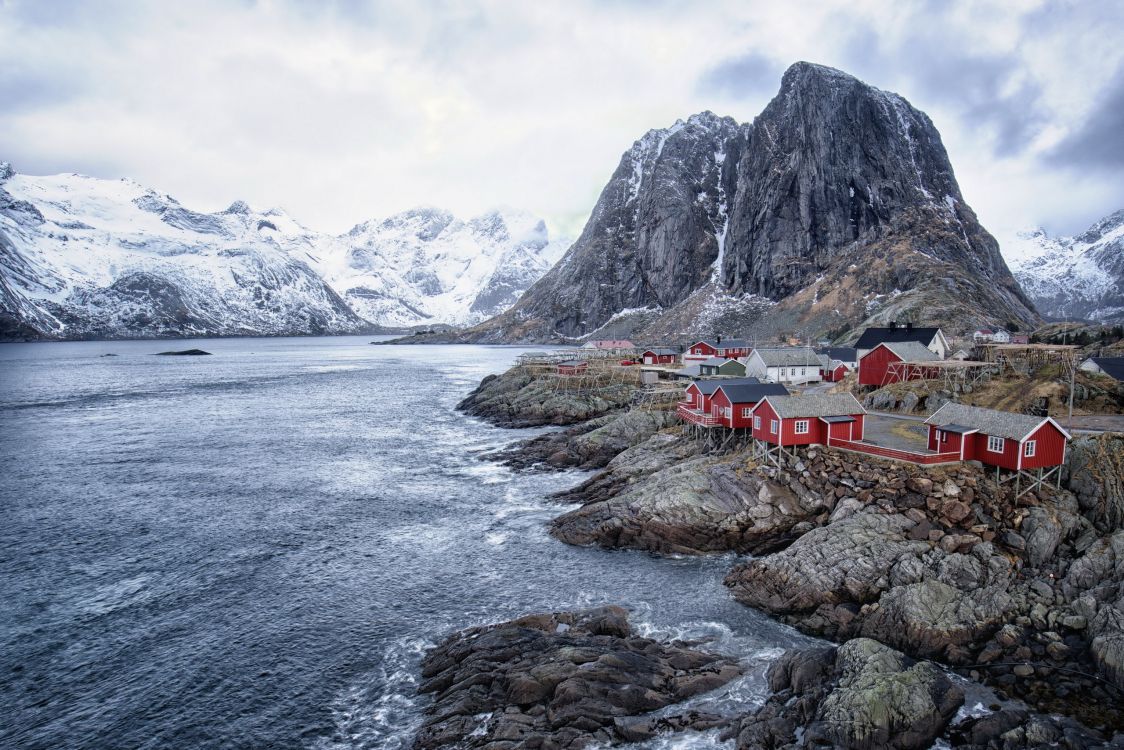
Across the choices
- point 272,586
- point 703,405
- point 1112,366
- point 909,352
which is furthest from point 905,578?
point 1112,366

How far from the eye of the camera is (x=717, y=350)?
9550cm

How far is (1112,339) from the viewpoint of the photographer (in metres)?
90.1

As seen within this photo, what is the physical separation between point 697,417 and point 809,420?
11.2 metres

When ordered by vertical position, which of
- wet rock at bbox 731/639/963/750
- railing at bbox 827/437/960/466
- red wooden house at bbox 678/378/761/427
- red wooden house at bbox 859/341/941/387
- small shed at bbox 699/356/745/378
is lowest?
wet rock at bbox 731/639/963/750

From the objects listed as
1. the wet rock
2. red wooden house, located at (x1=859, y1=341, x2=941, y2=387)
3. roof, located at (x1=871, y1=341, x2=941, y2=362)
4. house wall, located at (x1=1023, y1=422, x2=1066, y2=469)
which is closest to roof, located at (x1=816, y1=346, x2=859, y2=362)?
roof, located at (x1=871, y1=341, x2=941, y2=362)

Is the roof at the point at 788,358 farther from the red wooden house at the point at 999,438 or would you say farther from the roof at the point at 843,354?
the red wooden house at the point at 999,438

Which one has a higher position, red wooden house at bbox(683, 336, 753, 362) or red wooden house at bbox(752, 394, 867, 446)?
red wooden house at bbox(683, 336, 753, 362)

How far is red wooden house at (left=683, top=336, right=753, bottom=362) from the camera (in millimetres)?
94562

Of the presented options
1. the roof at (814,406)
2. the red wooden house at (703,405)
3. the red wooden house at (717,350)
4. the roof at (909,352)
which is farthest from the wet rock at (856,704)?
the red wooden house at (717,350)

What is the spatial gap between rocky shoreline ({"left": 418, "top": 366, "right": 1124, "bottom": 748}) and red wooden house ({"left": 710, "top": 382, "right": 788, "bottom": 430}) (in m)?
2.82

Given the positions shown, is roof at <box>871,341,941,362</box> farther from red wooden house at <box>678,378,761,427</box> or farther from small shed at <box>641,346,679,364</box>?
small shed at <box>641,346,679,364</box>

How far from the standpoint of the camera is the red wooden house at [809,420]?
40.9m

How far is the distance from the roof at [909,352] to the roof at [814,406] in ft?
68.9

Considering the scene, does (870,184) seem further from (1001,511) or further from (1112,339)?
(1001,511)
